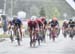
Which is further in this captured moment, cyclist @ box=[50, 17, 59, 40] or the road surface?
cyclist @ box=[50, 17, 59, 40]

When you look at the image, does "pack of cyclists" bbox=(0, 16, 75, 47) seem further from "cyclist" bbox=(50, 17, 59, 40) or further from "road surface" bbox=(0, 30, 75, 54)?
"road surface" bbox=(0, 30, 75, 54)

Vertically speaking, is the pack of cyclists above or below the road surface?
above

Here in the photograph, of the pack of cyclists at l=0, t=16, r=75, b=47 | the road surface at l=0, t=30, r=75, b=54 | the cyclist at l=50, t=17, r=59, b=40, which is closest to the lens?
the road surface at l=0, t=30, r=75, b=54

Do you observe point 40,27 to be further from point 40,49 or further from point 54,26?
point 40,49

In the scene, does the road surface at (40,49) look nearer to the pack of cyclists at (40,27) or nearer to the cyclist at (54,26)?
the pack of cyclists at (40,27)

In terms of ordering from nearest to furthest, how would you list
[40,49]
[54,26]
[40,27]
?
[40,49], [40,27], [54,26]

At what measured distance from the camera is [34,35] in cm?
2594

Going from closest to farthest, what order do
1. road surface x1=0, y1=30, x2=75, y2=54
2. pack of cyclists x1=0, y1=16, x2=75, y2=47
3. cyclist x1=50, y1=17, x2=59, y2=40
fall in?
road surface x1=0, y1=30, x2=75, y2=54, pack of cyclists x1=0, y1=16, x2=75, y2=47, cyclist x1=50, y1=17, x2=59, y2=40

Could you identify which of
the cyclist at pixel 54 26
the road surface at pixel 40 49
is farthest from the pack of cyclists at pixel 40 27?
the road surface at pixel 40 49

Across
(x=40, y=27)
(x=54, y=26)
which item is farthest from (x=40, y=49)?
(x=54, y=26)

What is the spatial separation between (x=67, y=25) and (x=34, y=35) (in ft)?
42.8

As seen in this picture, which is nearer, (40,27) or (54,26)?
(40,27)

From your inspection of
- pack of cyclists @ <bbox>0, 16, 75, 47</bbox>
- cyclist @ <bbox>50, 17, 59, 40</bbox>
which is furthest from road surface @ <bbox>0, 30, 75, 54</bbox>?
cyclist @ <bbox>50, 17, 59, 40</bbox>

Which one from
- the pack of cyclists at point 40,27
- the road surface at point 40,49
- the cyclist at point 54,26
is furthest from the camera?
the cyclist at point 54,26
